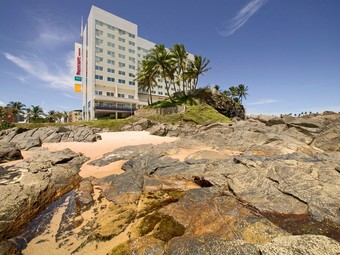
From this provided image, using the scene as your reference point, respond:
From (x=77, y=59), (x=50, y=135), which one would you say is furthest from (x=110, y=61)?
(x=50, y=135)

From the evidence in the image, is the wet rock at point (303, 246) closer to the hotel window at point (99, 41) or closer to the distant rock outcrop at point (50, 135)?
the distant rock outcrop at point (50, 135)

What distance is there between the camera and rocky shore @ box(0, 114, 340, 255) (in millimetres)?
4516

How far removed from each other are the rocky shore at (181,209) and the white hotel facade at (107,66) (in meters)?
50.5

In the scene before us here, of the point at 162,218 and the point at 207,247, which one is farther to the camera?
the point at 162,218

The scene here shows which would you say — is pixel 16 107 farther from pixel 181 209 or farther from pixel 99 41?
pixel 181 209

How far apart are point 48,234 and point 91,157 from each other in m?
10.4

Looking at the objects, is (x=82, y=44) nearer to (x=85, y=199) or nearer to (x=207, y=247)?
(x=85, y=199)

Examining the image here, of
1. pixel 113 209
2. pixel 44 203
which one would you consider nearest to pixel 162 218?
pixel 113 209

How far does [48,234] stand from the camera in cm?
546

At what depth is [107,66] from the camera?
59.8 m

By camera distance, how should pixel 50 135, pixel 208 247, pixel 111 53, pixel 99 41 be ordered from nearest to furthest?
pixel 208 247, pixel 50 135, pixel 99 41, pixel 111 53

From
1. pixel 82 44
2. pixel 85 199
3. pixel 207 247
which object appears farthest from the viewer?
pixel 82 44

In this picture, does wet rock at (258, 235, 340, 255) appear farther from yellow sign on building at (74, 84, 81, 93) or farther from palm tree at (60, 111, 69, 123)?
palm tree at (60, 111, 69, 123)

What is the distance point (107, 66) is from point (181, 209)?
6250cm
